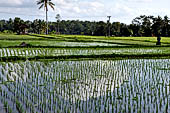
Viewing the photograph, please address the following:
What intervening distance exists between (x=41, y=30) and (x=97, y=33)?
1541 cm

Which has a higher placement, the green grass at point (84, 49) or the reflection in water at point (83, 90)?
the green grass at point (84, 49)

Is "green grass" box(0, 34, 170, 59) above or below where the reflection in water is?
above

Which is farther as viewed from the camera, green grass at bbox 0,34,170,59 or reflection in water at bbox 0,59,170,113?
green grass at bbox 0,34,170,59

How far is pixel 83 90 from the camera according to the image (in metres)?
5.90

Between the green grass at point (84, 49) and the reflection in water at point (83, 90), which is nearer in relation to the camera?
→ the reflection in water at point (83, 90)

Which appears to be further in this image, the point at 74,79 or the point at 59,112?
the point at 74,79

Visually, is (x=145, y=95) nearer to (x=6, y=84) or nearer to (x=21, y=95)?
(x=21, y=95)

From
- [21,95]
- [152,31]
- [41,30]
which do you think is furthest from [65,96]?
[41,30]

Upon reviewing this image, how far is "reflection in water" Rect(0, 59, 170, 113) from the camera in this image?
4.59m

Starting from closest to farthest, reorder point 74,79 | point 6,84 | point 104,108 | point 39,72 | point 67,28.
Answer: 1. point 104,108
2. point 6,84
3. point 74,79
4. point 39,72
5. point 67,28

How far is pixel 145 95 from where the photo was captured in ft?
18.4

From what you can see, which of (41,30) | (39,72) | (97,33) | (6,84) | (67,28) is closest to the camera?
(6,84)

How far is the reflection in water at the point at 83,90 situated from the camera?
459 cm

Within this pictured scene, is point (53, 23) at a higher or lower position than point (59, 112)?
higher
